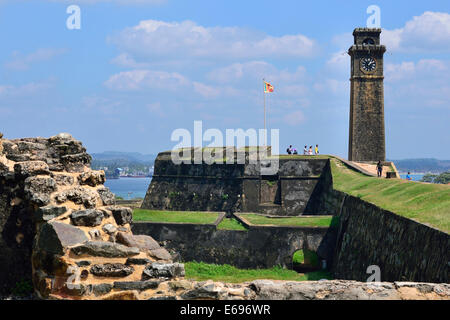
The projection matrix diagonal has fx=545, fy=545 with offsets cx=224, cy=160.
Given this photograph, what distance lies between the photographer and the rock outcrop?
4871 millimetres

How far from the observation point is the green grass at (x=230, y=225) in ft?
67.0

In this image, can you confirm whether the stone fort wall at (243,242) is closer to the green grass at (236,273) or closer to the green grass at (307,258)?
the green grass at (236,273)

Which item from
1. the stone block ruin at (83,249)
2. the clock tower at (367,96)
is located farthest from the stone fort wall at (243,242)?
the clock tower at (367,96)

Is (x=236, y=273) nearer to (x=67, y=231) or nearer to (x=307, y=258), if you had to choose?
(x=307, y=258)

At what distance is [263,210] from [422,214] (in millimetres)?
15232

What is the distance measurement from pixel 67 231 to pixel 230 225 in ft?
52.4

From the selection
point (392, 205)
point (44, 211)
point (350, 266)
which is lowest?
point (350, 266)

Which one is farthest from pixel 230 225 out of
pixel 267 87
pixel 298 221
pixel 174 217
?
pixel 267 87

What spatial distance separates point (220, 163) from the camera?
2814 cm

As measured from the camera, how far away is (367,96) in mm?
33281

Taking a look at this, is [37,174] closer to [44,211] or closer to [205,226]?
[44,211]
